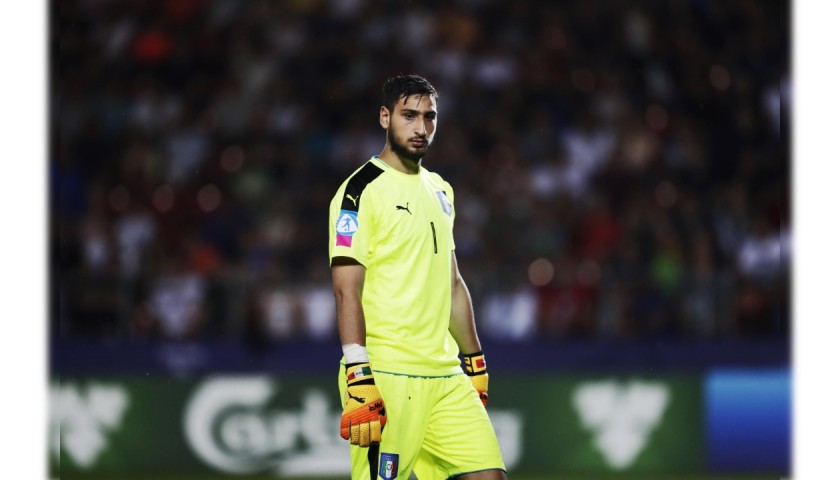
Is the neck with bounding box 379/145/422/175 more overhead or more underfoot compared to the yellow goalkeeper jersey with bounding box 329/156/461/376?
more overhead

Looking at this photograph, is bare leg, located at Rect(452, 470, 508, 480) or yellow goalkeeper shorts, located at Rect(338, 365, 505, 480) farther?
bare leg, located at Rect(452, 470, 508, 480)

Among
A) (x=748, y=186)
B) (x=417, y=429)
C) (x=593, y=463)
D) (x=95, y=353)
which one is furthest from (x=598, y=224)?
(x=417, y=429)

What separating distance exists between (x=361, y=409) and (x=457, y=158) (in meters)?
8.84

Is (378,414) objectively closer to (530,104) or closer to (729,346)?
(729,346)

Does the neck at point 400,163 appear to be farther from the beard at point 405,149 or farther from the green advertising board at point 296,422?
the green advertising board at point 296,422

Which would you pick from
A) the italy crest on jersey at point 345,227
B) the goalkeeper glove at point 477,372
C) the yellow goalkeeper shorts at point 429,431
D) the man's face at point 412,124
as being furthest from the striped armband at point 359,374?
the man's face at point 412,124

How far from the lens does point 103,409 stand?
12531 mm

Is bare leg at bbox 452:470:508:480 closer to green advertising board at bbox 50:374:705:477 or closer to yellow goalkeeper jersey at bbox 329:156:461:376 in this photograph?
yellow goalkeeper jersey at bbox 329:156:461:376

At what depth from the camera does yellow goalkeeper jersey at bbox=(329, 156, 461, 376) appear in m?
6.17

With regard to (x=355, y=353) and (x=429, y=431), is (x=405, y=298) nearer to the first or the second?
(x=355, y=353)

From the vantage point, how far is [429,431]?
627cm

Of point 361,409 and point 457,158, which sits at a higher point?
point 457,158

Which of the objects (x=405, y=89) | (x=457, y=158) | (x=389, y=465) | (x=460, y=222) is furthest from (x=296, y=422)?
(x=405, y=89)

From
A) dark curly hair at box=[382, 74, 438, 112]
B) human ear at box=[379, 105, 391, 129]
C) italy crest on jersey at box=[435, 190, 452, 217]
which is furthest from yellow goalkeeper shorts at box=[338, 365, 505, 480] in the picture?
dark curly hair at box=[382, 74, 438, 112]
